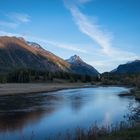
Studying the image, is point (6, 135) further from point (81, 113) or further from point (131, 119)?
point (81, 113)

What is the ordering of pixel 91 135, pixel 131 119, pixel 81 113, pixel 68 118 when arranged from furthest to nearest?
pixel 81 113 → pixel 68 118 → pixel 131 119 → pixel 91 135

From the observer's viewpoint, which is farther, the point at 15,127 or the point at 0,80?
the point at 0,80

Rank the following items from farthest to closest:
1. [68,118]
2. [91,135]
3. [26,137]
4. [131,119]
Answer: [68,118], [131,119], [26,137], [91,135]

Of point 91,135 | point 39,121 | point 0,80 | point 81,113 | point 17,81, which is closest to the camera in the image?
point 91,135

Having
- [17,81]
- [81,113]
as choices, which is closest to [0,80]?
[17,81]

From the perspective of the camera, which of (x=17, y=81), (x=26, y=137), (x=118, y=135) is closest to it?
(x=118, y=135)

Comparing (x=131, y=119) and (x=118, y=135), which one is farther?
(x=131, y=119)

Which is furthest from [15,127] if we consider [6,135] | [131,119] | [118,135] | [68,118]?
[118,135]

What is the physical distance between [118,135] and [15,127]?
17.1 m

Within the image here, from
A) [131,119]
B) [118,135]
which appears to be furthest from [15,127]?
[118,135]

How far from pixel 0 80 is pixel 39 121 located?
13893 cm

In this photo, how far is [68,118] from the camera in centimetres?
4678

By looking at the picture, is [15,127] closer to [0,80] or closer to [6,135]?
[6,135]

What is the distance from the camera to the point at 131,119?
3788 cm
